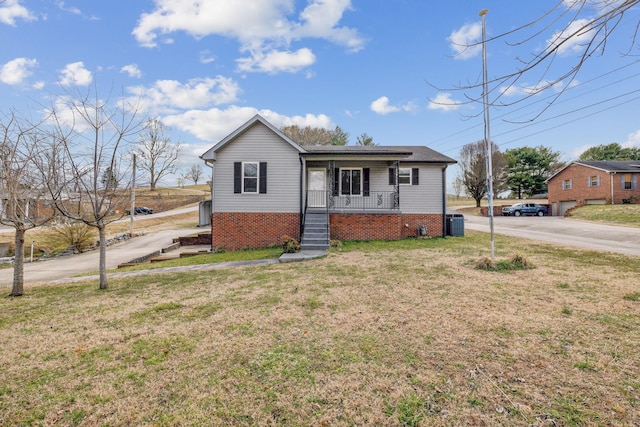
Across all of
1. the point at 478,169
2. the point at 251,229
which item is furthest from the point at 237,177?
the point at 478,169

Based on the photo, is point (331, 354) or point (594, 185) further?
point (594, 185)

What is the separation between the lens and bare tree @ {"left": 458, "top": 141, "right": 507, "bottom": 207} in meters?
39.6

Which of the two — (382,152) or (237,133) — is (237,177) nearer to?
(237,133)

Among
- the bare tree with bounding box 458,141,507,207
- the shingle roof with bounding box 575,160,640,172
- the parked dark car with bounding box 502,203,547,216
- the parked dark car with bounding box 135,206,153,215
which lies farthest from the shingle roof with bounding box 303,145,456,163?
the parked dark car with bounding box 135,206,153,215

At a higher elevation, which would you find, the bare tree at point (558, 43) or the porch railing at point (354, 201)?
the bare tree at point (558, 43)

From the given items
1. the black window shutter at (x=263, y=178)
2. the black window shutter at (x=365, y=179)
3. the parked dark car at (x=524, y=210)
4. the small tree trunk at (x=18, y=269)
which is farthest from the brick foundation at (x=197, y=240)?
the parked dark car at (x=524, y=210)

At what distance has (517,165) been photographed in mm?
47188

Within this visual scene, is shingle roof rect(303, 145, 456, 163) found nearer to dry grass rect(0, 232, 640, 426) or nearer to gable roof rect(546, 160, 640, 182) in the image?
dry grass rect(0, 232, 640, 426)

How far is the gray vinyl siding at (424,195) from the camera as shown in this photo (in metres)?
14.9

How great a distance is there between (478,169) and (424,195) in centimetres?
3028

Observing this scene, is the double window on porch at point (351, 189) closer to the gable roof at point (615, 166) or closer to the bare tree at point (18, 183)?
the bare tree at point (18, 183)

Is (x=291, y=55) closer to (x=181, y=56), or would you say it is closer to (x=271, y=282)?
(x=181, y=56)

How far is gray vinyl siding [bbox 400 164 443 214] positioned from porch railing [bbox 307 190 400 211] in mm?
1173

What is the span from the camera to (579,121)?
1767 cm
